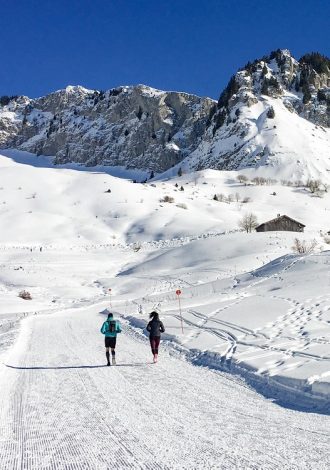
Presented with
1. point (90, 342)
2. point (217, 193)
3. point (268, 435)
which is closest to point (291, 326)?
point (90, 342)

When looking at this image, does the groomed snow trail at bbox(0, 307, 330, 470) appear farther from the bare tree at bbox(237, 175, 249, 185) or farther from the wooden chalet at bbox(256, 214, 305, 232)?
the bare tree at bbox(237, 175, 249, 185)

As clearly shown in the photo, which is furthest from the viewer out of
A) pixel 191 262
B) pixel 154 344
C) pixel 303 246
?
pixel 191 262

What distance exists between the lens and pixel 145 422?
832 cm

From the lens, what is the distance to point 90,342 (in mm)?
19359

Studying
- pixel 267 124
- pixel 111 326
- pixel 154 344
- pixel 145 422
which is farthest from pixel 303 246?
pixel 267 124

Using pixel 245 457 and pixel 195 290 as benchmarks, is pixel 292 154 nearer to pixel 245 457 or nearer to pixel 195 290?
pixel 195 290

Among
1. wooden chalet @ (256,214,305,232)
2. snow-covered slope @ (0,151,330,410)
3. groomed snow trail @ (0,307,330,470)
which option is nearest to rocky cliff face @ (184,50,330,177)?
snow-covered slope @ (0,151,330,410)

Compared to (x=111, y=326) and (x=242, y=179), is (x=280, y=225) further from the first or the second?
(x=242, y=179)

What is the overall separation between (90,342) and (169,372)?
7.10 meters

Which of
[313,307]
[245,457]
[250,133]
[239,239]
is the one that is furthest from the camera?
[250,133]

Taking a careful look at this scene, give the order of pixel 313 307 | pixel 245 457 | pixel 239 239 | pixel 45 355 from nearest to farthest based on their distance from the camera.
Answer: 1. pixel 245 457
2. pixel 45 355
3. pixel 313 307
4. pixel 239 239

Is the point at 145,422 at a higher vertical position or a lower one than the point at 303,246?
lower

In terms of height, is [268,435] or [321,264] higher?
[321,264]

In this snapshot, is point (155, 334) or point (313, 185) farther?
point (313, 185)
